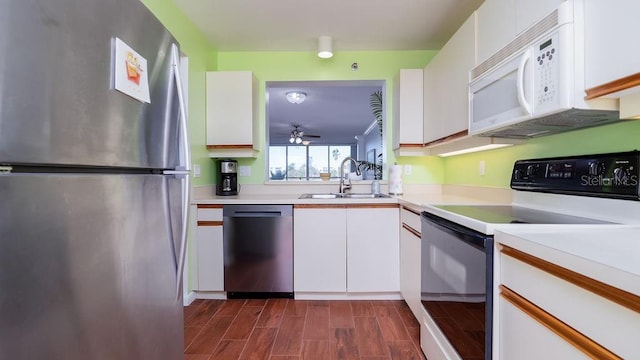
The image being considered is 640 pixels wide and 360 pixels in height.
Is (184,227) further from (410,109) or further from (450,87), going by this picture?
(410,109)

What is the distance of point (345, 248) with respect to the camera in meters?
2.55

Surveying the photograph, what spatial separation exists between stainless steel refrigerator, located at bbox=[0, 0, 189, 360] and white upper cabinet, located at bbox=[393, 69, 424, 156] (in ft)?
6.86

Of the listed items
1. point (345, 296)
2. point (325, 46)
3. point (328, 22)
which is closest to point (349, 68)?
point (325, 46)

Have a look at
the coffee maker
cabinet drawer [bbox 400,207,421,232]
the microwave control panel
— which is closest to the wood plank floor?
cabinet drawer [bbox 400,207,421,232]

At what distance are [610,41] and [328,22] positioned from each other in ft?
6.52

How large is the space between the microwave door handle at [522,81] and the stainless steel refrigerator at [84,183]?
4.49 feet

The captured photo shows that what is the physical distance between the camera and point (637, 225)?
1074 mm

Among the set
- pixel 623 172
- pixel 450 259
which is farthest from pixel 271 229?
pixel 623 172

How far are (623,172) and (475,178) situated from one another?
1296 mm

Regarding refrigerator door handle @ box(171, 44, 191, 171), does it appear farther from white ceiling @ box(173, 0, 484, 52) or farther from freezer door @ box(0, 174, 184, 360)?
white ceiling @ box(173, 0, 484, 52)

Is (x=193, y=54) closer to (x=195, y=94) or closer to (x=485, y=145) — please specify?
(x=195, y=94)

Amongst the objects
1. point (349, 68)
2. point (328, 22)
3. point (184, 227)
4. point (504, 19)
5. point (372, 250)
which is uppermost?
point (328, 22)

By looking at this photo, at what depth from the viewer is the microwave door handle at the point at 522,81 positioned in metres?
1.25

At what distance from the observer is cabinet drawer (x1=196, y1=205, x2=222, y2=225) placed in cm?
257
